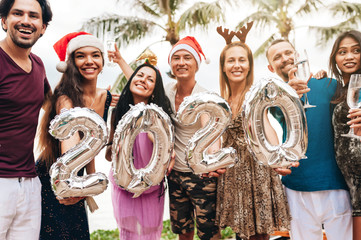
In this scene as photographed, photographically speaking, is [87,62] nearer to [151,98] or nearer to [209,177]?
[151,98]

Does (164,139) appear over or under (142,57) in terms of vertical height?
under

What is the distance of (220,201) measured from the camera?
3.15 m

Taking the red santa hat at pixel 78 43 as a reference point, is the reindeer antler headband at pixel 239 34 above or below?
above

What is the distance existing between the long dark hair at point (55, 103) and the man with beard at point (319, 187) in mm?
1992

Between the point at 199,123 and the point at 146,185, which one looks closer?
the point at 146,185

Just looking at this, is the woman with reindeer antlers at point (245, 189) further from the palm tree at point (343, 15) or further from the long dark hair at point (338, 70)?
the palm tree at point (343, 15)

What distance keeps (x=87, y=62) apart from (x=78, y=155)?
1.09m

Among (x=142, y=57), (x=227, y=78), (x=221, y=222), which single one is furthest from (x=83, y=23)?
(x=221, y=222)

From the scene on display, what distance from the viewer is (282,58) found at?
3.26m

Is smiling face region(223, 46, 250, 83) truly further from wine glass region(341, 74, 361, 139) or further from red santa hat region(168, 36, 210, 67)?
wine glass region(341, 74, 361, 139)

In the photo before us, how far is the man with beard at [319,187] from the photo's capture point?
309 cm

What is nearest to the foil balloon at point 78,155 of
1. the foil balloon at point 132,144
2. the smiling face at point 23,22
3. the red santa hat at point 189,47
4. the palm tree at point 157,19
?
the foil balloon at point 132,144

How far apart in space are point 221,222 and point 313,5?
419 inches

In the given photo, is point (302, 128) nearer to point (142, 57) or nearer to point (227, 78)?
point (227, 78)
